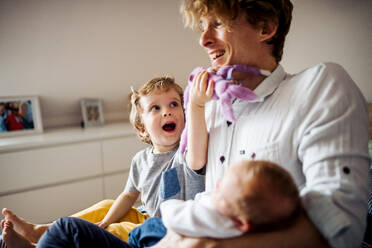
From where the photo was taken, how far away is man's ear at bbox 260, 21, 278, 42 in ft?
3.29

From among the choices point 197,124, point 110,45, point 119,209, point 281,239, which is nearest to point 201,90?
point 197,124

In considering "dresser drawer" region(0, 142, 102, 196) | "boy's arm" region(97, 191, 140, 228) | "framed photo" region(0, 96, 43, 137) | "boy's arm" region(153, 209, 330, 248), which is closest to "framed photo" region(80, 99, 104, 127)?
"framed photo" region(0, 96, 43, 137)

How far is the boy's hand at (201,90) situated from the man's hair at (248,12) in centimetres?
19

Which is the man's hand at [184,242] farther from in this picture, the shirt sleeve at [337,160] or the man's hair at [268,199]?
the shirt sleeve at [337,160]

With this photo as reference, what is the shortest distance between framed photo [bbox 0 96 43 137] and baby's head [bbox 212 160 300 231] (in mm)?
2339

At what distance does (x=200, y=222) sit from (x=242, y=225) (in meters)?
0.11

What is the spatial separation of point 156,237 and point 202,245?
1.14ft

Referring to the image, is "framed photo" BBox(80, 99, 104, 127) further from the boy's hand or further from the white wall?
the boy's hand

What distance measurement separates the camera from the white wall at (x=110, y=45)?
91.0 inches

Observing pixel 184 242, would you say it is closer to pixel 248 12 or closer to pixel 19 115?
pixel 248 12

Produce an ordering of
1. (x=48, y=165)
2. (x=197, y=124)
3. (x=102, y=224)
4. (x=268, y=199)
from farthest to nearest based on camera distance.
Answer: (x=48, y=165) → (x=102, y=224) → (x=197, y=124) → (x=268, y=199)

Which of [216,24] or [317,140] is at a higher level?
[216,24]

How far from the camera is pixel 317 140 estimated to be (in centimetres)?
81

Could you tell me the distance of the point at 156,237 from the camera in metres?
1.06
